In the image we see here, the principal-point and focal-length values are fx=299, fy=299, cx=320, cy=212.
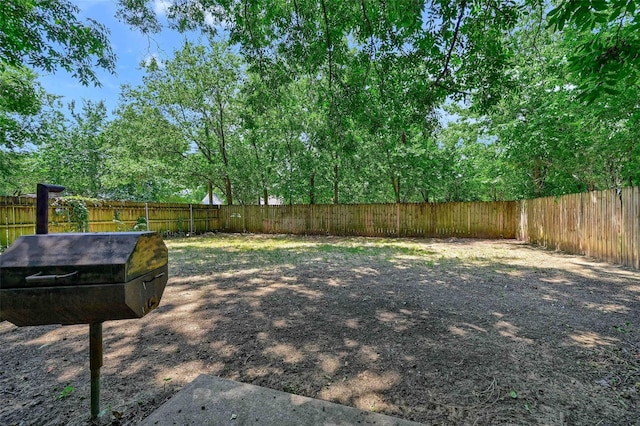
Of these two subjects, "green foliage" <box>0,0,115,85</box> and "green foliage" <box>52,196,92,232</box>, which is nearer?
"green foliage" <box>0,0,115,85</box>

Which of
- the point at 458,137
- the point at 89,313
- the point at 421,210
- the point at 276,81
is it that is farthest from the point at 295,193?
the point at 89,313

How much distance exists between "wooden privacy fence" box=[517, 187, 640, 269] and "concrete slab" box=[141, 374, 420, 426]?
6842mm

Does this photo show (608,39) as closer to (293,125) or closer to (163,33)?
(163,33)

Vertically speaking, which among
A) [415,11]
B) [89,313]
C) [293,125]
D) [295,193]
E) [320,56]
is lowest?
[89,313]

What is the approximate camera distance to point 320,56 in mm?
5090

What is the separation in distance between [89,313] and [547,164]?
10.8 m

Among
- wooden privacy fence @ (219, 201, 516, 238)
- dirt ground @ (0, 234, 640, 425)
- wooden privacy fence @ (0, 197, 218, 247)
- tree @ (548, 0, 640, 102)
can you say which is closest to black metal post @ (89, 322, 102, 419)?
dirt ground @ (0, 234, 640, 425)

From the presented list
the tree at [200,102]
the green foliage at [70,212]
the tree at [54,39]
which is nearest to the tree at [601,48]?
the tree at [54,39]

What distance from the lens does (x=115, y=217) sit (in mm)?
11062

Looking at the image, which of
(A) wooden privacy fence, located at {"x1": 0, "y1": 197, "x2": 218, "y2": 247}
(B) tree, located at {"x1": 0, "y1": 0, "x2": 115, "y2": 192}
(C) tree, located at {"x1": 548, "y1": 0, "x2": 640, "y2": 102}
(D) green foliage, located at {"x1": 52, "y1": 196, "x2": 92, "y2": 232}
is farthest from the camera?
(D) green foliage, located at {"x1": 52, "y1": 196, "x2": 92, "y2": 232}

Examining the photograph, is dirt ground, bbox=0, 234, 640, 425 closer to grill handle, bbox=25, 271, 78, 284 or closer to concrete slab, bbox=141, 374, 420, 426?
concrete slab, bbox=141, 374, 420, 426

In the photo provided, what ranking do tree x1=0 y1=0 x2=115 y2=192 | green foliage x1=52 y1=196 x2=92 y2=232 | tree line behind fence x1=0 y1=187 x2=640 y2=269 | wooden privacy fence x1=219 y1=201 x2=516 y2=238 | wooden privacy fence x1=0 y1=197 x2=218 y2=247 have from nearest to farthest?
tree x1=0 y1=0 x2=115 y2=192 → tree line behind fence x1=0 y1=187 x2=640 y2=269 → wooden privacy fence x1=0 y1=197 x2=218 y2=247 → green foliage x1=52 y1=196 x2=92 y2=232 → wooden privacy fence x1=219 y1=201 x2=516 y2=238

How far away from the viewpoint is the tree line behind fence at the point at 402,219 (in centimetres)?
624

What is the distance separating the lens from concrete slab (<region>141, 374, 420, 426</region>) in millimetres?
1483
